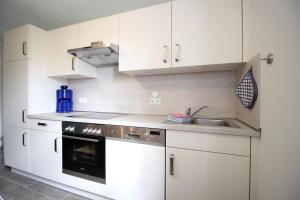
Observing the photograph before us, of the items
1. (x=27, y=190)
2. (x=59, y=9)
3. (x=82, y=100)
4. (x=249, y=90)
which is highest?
(x=59, y=9)

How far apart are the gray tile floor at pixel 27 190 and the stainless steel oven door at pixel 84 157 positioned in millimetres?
244

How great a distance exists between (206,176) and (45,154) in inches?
71.3

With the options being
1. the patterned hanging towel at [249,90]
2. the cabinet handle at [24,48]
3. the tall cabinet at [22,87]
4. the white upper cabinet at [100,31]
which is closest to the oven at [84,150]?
the tall cabinet at [22,87]

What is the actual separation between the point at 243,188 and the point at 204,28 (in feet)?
4.26

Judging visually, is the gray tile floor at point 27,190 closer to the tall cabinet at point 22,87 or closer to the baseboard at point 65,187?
the baseboard at point 65,187

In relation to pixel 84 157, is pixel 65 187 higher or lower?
lower

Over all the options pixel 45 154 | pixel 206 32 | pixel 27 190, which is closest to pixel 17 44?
pixel 45 154

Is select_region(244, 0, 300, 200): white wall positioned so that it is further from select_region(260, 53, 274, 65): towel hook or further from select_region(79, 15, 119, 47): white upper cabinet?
select_region(79, 15, 119, 47): white upper cabinet

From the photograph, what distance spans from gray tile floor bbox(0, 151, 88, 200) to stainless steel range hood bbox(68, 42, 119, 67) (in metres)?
1.61

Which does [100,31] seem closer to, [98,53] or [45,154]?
[98,53]

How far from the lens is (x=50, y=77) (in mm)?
2111

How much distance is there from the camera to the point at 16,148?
1957 mm

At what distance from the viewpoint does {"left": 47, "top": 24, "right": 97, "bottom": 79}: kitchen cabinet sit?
6.09 feet

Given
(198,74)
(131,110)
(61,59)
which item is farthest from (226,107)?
(61,59)
